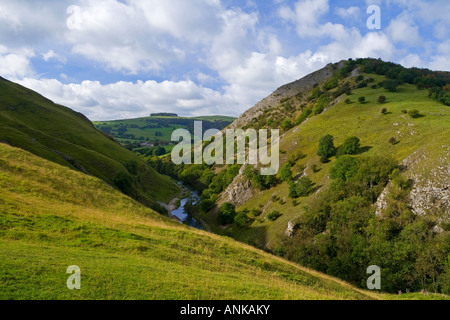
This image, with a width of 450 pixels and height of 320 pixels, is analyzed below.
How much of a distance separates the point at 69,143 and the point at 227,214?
56433mm

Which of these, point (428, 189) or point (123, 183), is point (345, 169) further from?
point (123, 183)

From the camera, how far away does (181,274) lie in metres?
14.7

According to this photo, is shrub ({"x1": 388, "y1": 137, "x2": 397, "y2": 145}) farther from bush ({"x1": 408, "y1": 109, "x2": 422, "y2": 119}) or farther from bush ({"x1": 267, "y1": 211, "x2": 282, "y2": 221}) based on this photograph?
bush ({"x1": 267, "y1": 211, "x2": 282, "y2": 221})

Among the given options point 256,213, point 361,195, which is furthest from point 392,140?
point 256,213

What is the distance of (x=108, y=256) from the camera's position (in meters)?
16.3

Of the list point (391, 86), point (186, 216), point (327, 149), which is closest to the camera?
point (327, 149)

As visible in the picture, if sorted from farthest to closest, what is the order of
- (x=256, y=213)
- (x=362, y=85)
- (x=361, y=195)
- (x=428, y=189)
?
(x=362, y=85), (x=256, y=213), (x=361, y=195), (x=428, y=189)

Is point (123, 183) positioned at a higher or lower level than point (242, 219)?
higher

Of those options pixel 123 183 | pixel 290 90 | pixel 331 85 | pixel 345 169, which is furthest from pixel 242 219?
pixel 290 90

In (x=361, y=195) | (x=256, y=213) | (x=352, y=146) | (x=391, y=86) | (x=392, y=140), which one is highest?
(x=391, y=86)

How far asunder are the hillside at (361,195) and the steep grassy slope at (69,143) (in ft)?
100

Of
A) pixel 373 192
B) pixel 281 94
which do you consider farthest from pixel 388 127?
pixel 281 94

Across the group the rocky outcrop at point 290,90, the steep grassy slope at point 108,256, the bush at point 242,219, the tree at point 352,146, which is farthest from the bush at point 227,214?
the rocky outcrop at point 290,90

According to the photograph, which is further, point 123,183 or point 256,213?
point 256,213
